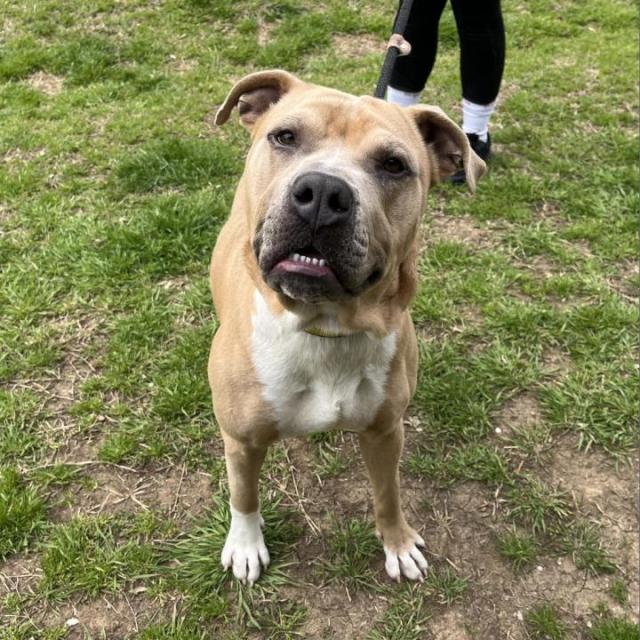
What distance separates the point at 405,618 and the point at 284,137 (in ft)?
7.09

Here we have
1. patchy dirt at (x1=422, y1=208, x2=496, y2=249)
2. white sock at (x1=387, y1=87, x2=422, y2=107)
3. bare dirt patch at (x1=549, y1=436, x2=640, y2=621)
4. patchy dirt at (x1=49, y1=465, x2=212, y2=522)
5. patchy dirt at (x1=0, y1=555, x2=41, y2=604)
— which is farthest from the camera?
white sock at (x1=387, y1=87, x2=422, y2=107)

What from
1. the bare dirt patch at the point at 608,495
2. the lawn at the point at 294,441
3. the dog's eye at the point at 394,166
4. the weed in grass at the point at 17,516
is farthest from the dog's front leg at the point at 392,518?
the weed in grass at the point at 17,516

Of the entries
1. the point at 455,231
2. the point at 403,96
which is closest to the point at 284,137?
the point at 455,231

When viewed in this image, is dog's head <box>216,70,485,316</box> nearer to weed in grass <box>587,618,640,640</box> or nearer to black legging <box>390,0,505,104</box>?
weed in grass <box>587,618,640,640</box>

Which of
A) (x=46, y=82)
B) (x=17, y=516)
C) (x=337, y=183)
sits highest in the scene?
(x=337, y=183)

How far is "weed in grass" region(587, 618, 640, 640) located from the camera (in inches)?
112

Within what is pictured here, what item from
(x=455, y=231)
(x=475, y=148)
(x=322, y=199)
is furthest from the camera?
(x=475, y=148)

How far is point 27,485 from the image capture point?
132 inches

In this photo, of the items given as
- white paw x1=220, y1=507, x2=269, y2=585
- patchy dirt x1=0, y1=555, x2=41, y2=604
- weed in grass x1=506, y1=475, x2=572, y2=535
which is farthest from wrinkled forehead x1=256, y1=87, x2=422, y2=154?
patchy dirt x1=0, y1=555, x2=41, y2=604

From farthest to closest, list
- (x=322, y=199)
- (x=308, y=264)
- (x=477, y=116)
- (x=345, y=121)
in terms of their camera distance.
Answer: (x=477, y=116), (x=345, y=121), (x=308, y=264), (x=322, y=199)

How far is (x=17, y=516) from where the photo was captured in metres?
3.15

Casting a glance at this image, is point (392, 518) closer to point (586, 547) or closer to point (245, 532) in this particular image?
point (245, 532)

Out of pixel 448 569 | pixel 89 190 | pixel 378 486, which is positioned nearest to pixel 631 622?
pixel 448 569

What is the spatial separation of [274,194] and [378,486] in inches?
59.6
